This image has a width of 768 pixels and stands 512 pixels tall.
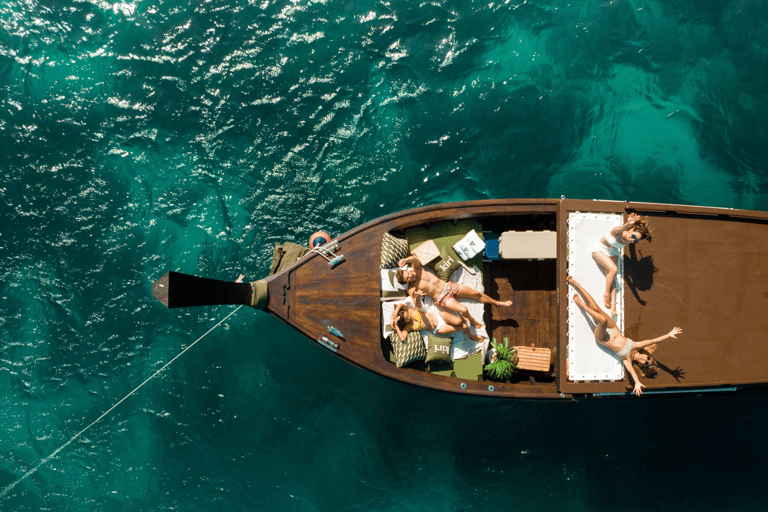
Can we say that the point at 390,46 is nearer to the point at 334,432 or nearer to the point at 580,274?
the point at 580,274

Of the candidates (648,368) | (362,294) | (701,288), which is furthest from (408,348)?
(701,288)

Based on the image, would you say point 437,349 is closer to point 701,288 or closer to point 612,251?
point 612,251

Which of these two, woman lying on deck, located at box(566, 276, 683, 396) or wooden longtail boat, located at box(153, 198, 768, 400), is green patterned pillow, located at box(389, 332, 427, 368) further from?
woman lying on deck, located at box(566, 276, 683, 396)

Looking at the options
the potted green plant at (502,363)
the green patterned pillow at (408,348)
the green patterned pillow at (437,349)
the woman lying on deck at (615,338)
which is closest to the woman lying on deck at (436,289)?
the green patterned pillow at (437,349)

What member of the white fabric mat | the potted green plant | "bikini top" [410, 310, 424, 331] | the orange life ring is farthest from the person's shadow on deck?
the orange life ring

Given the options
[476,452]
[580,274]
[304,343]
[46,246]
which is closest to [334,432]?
[304,343]
